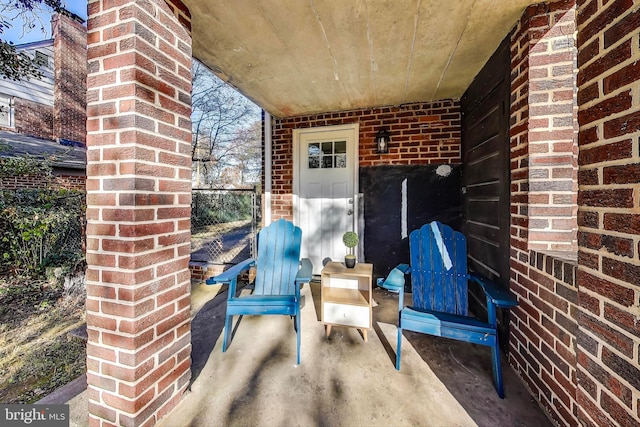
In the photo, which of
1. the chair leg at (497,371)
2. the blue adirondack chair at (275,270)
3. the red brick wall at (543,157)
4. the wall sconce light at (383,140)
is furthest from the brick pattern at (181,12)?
the chair leg at (497,371)

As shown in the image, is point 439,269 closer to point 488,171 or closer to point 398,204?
point 488,171

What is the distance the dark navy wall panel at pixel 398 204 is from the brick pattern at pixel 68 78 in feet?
26.8

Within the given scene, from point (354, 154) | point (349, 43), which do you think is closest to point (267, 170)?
point (354, 154)

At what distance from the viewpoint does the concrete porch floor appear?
134 centimetres

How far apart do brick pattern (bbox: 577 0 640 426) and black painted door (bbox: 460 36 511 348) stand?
1087 mm

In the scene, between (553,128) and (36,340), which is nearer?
Result: (553,128)

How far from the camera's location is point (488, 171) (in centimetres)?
218

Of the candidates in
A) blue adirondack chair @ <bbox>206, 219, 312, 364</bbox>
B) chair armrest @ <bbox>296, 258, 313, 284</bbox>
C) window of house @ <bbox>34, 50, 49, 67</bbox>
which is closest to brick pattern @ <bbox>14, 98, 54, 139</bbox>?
window of house @ <bbox>34, 50, 49, 67</bbox>

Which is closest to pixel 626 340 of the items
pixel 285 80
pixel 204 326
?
pixel 204 326

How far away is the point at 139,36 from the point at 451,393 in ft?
8.33

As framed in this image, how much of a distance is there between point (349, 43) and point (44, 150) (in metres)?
6.75

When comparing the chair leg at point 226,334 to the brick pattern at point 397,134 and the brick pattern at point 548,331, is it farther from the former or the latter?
the brick pattern at point 548,331

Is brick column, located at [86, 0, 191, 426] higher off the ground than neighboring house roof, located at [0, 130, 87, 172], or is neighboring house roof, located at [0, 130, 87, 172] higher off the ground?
neighboring house roof, located at [0, 130, 87, 172]

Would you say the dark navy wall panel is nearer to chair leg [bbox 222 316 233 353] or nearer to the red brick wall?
the red brick wall
